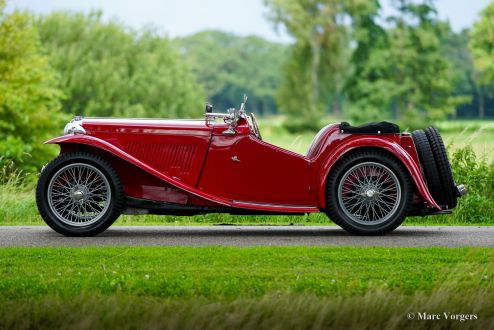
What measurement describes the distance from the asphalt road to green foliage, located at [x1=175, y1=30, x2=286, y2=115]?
98.9 metres

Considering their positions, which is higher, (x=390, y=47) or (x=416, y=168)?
(x=390, y=47)

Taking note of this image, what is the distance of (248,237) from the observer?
Answer: 9.06 meters

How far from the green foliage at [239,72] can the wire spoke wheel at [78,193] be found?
9992 centimetres

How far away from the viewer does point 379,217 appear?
29.6ft

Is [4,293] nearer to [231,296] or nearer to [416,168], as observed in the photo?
[231,296]

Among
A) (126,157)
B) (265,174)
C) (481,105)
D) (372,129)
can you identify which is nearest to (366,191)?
(372,129)

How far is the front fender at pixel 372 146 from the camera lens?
8.89 meters

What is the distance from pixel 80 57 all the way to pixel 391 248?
4880 cm

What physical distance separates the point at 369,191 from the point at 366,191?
1.2 inches

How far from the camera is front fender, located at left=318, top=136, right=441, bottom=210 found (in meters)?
8.89

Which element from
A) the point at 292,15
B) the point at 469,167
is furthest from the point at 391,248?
the point at 292,15

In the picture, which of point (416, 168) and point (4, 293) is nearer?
point (4, 293)

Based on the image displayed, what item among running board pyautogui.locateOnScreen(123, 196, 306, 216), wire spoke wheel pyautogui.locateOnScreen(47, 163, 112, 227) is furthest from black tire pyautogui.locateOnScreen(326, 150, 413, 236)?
wire spoke wheel pyautogui.locateOnScreen(47, 163, 112, 227)

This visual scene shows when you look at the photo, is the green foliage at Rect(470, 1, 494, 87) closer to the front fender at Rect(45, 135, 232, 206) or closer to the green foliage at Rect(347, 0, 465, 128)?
the green foliage at Rect(347, 0, 465, 128)
